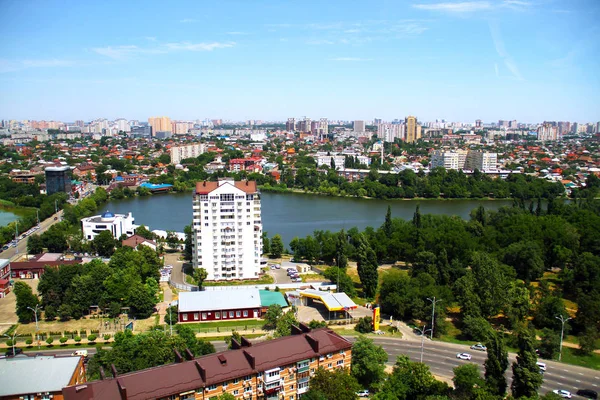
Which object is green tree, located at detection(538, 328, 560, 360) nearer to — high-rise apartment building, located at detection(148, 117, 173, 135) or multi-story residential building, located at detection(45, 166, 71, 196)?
multi-story residential building, located at detection(45, 166, 71, 196)

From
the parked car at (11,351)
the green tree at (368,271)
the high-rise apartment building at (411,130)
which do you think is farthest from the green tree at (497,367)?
the high-rise apartment building at (411,130)

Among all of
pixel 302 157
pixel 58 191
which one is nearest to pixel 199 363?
pixel 58 191

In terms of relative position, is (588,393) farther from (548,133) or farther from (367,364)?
(548,133)

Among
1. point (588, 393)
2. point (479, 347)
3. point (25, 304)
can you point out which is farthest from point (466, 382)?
point (25, 304)

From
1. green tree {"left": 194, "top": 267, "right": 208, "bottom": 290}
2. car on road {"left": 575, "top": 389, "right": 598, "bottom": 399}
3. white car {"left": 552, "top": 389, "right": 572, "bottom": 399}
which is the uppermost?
green tree {"left": 194, "top": 267, "right": 208, "bottom": 290}

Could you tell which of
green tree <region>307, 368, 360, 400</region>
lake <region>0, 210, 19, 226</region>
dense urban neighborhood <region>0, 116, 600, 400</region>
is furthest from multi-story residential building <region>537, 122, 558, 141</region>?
green tree <region>307, 368, 360, 400</region>

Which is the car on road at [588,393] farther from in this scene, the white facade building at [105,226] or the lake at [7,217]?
the lake at [7,217]
